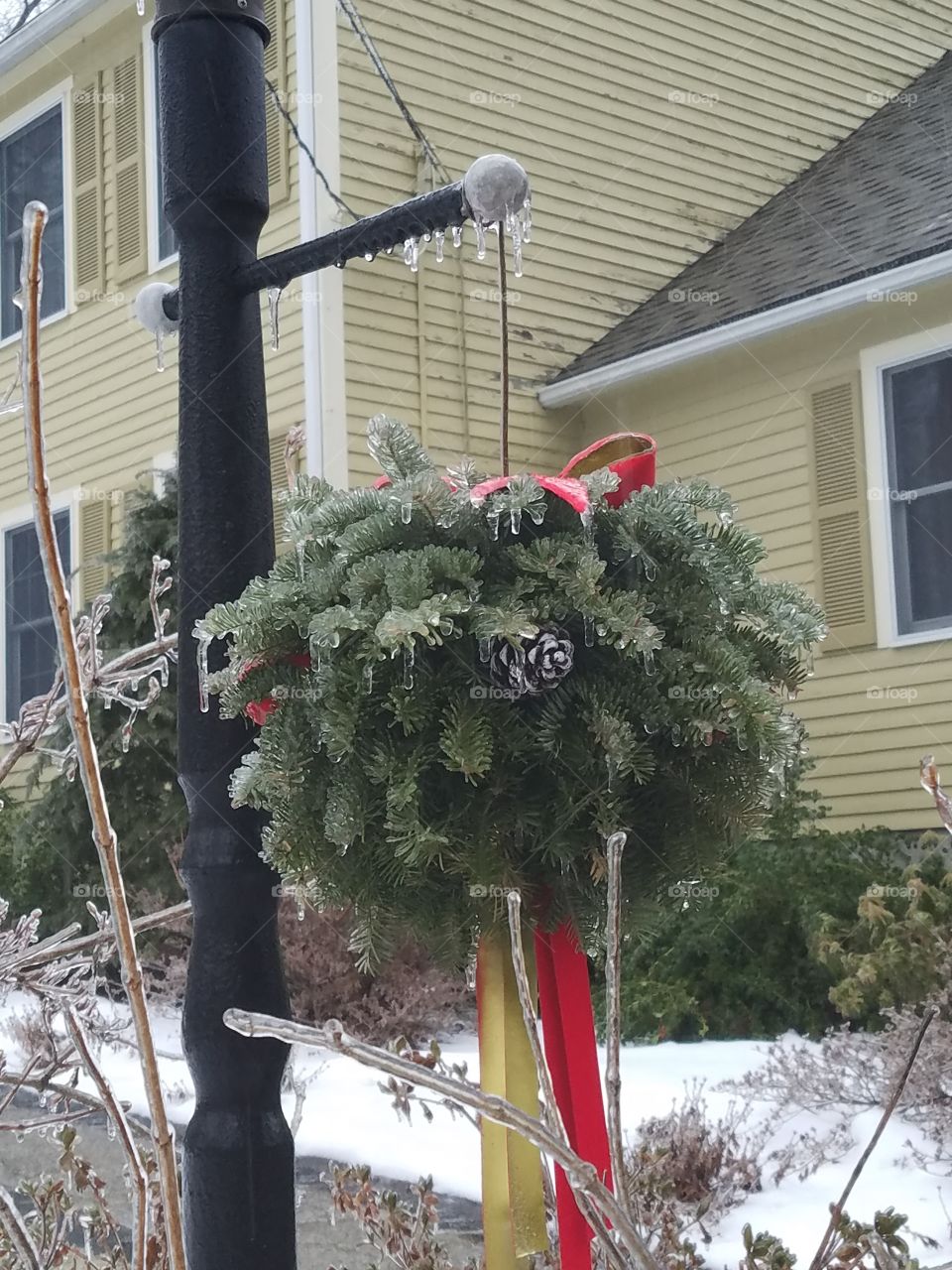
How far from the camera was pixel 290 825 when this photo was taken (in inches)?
57.5

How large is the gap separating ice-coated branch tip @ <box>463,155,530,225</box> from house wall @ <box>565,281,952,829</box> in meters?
6.60

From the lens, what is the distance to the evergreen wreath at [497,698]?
142cm

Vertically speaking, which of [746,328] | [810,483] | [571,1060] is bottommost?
[571,1060]

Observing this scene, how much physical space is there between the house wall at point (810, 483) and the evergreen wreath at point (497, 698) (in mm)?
6457

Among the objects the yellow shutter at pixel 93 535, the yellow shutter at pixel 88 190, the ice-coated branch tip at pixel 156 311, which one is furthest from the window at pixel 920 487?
the ice-coated branch tip at pixel 156 311

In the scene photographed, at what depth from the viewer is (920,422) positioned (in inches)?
310

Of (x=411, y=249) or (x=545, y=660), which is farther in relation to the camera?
(x=411, y=249)

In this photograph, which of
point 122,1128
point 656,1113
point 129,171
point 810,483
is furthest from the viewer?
point 129,171

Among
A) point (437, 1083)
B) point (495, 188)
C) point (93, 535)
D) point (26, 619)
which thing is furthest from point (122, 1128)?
point (26, 619)

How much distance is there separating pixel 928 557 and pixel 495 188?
22.3ft

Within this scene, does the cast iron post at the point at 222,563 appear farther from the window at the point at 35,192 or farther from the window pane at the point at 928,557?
the window at the point at 35,192

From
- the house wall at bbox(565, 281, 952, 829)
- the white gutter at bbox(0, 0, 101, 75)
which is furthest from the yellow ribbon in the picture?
the white gutter at bbox(0, 0, 101, 75)

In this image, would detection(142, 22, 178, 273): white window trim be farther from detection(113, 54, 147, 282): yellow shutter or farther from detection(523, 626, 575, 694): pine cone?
detection(523, 626, 575, 694): pine cone

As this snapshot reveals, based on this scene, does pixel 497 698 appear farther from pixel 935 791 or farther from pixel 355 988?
pixel 355 988
